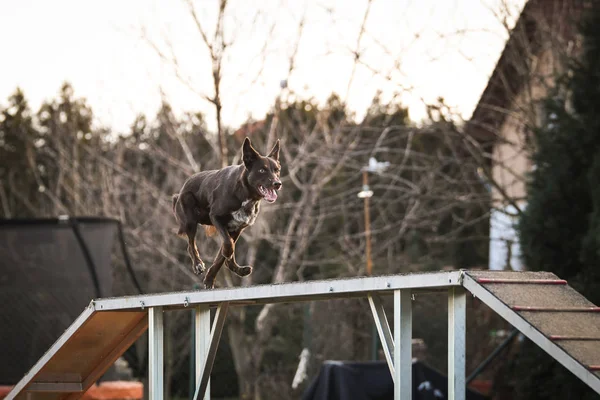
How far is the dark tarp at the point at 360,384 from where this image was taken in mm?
11375

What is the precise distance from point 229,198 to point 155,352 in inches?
65.2

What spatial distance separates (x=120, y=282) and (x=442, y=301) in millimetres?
6593

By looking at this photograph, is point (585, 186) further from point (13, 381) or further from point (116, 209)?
point (116, 209)

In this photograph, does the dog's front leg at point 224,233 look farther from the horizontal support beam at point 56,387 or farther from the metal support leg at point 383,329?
the horizontal support beam at point 56,387

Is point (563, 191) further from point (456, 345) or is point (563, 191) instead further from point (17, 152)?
point (17, 152)

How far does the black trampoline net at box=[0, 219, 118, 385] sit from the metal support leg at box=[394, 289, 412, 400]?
7.25 m

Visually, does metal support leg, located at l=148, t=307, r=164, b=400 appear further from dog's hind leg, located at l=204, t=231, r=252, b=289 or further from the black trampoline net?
the black trampoline net

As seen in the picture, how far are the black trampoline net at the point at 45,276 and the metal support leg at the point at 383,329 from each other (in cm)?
681

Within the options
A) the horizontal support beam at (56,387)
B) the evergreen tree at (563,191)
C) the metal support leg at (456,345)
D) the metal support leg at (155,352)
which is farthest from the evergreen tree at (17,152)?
the metal support leg at (456,345)

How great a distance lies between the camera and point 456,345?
18.5 feet

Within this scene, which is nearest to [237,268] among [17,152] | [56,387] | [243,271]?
[243,271]

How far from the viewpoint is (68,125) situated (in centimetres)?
2256

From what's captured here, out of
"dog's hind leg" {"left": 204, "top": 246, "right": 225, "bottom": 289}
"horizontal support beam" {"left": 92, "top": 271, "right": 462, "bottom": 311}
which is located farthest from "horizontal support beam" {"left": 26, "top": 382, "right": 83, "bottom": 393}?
"dog's hind leg" {"left": 204, "top": 246, "right": 225, "bottom": 289}

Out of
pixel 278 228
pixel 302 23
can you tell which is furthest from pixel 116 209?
pixel 302 23
